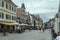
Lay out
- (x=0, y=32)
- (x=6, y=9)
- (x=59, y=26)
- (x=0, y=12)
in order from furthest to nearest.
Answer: (x=6, y=9) → (x=0, y=12) → (x=0, y=32) → (x=59, y=26)

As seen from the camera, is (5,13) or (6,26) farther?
(6,26)

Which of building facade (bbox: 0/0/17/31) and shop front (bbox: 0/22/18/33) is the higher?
building facade (bbox: 0/0/17/31)

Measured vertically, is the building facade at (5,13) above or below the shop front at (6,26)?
above

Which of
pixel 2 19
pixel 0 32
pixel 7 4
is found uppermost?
pixel 7 4

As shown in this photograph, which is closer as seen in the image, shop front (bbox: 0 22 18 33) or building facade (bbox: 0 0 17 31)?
shop front (bbox: 0 22 18 33)

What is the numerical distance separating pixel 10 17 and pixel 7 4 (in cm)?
507

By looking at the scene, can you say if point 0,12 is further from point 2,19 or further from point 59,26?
point 59,26

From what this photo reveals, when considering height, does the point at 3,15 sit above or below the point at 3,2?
below

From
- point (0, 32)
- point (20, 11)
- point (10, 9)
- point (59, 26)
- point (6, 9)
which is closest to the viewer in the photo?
point (59, 26)

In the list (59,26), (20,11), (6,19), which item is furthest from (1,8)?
(20,11)

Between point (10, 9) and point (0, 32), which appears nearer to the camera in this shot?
point (0, 32)

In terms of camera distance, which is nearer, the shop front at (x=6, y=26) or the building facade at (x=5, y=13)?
the shop front at (x=6, y=26)

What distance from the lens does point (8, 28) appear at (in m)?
54.5

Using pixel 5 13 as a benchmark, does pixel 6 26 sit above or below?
below
